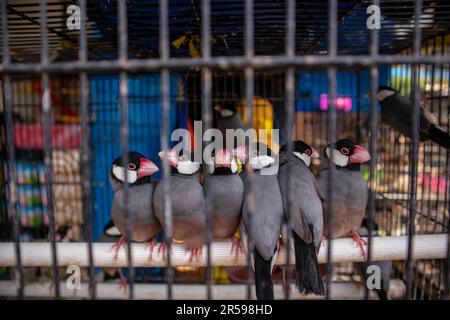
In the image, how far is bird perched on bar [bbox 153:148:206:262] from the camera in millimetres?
1357

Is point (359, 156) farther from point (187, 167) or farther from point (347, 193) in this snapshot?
point (187, 167)

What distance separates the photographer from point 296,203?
4.28 feet

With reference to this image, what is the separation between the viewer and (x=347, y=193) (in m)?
1.49

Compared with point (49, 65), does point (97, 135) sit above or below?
below

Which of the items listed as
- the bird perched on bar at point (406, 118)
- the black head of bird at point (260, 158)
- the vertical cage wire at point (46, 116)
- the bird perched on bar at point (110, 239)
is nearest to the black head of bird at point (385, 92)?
the bird perched on bar at point (406, 118)

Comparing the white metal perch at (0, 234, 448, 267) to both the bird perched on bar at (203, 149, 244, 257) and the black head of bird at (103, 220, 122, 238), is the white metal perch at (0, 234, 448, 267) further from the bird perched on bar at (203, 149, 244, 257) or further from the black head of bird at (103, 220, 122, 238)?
the black head of bird at (103, 220, 122, 238)

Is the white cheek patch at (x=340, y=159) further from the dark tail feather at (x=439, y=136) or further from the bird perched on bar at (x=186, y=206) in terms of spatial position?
the dark tail feather at (x=439, y=136)

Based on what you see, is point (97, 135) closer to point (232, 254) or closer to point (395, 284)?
point (232, 254)

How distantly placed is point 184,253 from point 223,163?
388 mm

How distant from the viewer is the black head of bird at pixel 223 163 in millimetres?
1391
